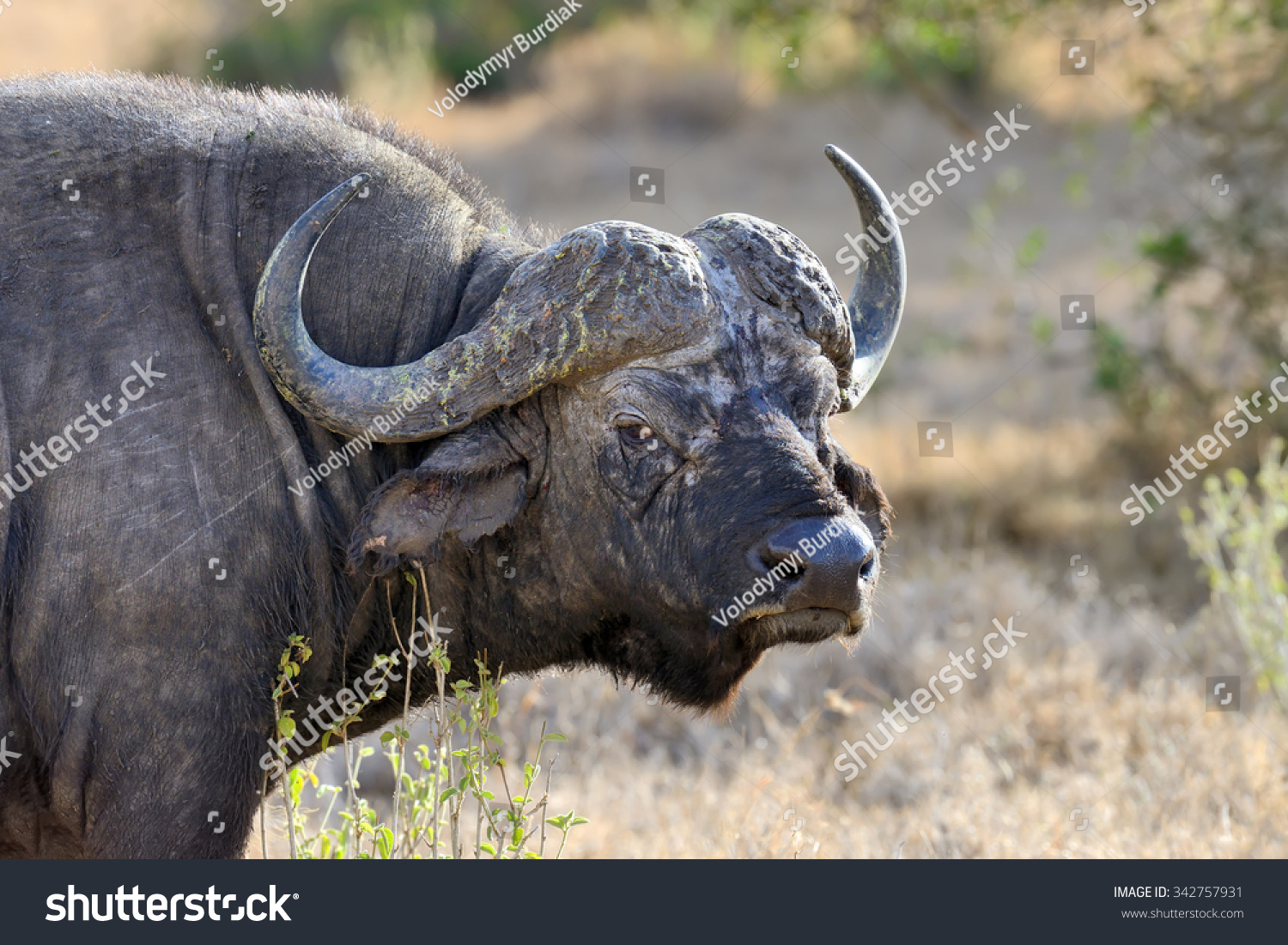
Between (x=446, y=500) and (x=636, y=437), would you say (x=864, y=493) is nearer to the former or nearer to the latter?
(x=636, y=437)

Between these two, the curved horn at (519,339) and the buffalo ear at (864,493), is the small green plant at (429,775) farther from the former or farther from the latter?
the buffalo ear at (864,493)

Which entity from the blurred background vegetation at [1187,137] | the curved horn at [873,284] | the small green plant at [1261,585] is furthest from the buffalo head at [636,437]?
the blurred background vegetation at [1187,137]

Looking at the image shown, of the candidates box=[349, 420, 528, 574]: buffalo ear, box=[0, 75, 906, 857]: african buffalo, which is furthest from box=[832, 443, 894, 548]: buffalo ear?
box=[349, 420, 528, 574]: buffalo ear

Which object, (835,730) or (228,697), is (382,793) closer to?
(835,730)

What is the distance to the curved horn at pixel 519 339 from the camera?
164 inches

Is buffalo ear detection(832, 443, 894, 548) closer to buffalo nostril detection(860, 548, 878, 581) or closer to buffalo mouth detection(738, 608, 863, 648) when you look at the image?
buffalo nostril detection(860, 548, 878, 581)

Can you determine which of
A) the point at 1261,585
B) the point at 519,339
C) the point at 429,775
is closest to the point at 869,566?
the point at 519,339

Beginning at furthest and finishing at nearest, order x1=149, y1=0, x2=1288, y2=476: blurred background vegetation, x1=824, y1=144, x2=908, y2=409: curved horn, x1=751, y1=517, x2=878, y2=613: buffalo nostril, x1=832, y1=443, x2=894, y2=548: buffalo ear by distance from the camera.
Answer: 1. x1=149, y1=0, x2=1288, y2=476: blurred background vegetation
2. x1=824, y1=144, x2=908, y2=409: curved horn
3. x1=832, y1=443, x2=894, y2=548: buffalo ear
4. x1=751, y1=517, x2=878, y2=613: buffalo nostril

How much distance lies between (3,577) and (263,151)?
5.20ft

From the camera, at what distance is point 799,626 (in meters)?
4.20

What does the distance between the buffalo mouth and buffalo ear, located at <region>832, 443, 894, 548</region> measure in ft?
1.80

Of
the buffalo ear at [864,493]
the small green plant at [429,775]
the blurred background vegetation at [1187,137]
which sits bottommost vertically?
the small green plant at [429,775]

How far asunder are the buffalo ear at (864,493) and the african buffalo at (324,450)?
0.01 m

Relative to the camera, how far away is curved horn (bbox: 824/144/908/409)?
16.4 feet
